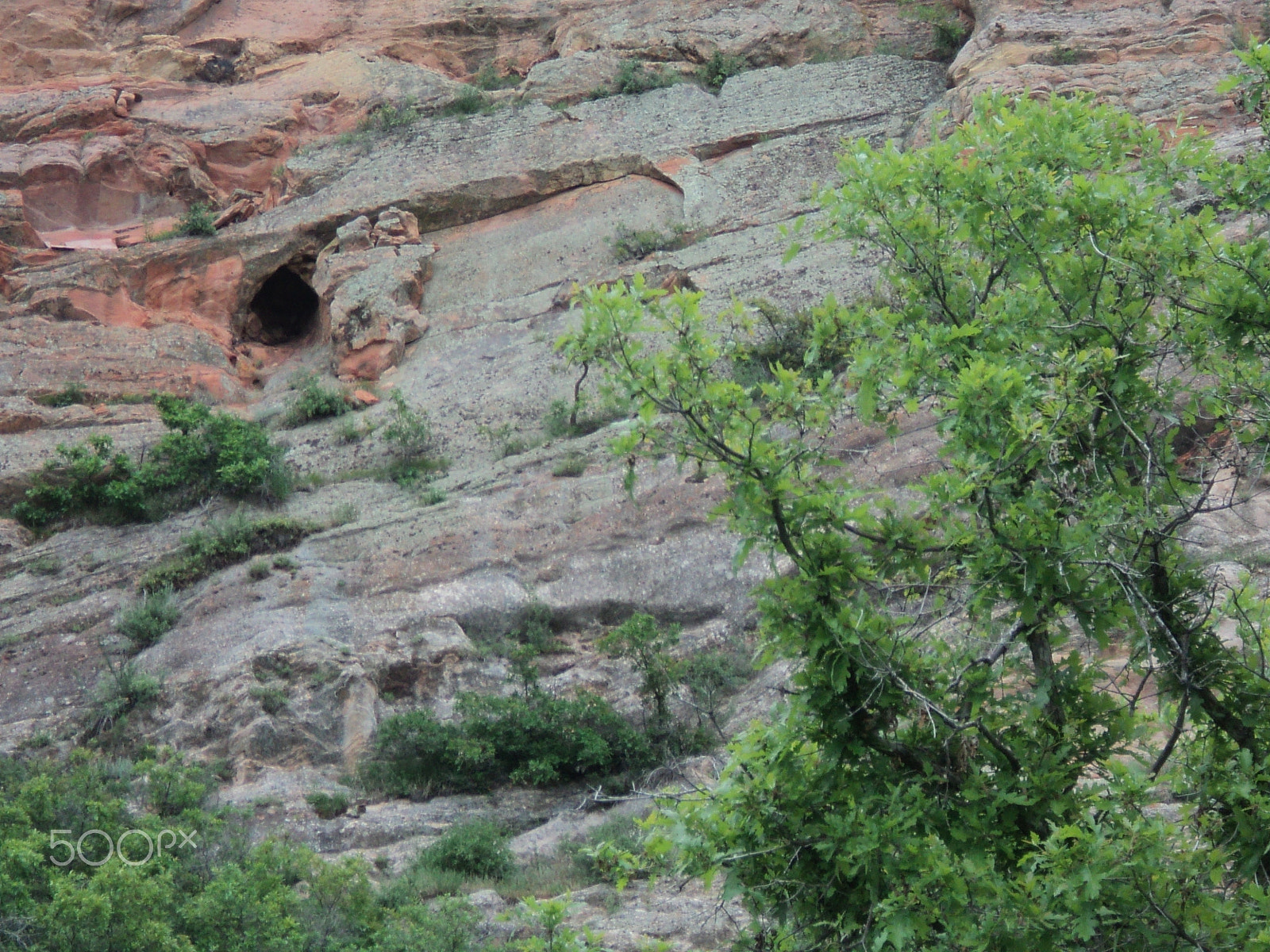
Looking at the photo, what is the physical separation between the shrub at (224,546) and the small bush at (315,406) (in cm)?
349

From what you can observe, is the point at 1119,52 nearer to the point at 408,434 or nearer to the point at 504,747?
the point at 408,434

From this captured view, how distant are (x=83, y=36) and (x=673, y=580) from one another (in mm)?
20152

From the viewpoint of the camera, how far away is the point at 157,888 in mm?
7188

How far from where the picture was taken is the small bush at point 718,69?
24.5 m

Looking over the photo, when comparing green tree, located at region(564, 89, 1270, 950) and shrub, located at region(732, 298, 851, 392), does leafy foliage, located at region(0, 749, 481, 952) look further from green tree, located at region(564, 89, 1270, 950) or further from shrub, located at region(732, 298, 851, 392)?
shrub, located at region(732, 298, 851, 392)

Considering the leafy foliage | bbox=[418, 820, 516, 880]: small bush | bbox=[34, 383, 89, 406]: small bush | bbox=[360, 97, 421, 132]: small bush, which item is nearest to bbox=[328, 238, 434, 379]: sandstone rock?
bbox=[34, 383, 89, 406]: small bush

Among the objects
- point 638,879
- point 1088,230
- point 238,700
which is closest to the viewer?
point 1088,230

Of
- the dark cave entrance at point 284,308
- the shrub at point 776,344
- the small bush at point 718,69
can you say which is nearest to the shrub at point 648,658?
the shrub at point 776,344

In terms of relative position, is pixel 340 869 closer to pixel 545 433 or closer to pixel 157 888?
pixel 157 888

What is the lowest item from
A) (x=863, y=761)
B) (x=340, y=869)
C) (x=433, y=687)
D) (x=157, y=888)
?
(x=433, y=687)

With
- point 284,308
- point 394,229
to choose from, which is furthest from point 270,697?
point 284,308

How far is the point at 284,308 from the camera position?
74.9 ft

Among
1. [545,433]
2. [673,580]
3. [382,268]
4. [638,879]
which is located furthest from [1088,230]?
[382,268]

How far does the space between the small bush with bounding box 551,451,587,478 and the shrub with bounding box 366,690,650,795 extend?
431 centimetres
